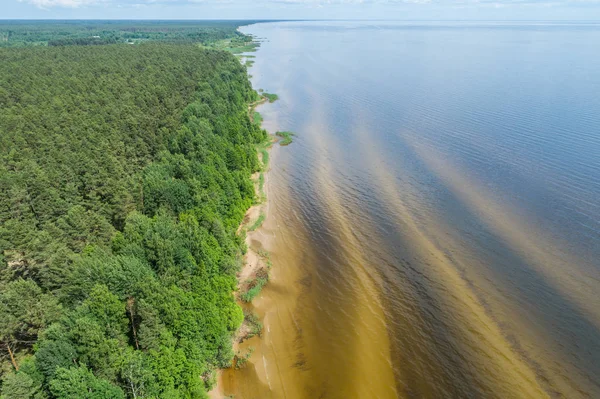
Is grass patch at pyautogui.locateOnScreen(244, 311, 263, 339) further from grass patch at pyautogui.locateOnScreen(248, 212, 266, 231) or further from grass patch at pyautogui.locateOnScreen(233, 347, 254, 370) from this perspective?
grass patch at pyautogui.locateOnScreen(248, 212, 266, 231)

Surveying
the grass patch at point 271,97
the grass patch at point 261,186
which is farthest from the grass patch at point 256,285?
the grass patch at point 271,97

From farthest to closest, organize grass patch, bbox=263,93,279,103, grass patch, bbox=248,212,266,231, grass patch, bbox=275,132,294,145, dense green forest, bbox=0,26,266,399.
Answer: grass patch, bbox=263,93,279,103
grass patch, bbox=275,132,294,145
grass patch, bbox=248,212,266,231
dense green forest, bbox=0,26,266,399

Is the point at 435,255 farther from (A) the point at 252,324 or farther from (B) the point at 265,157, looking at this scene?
(B) the point at 265,157

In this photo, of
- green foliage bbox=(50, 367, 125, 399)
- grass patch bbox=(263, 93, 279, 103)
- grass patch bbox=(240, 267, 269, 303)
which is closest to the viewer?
green foliage bbox=(50, 367, 125, 399)

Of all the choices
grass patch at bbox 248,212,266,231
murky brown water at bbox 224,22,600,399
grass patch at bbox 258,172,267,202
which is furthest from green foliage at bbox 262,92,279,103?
grass patch at bbox 248,212,266,231

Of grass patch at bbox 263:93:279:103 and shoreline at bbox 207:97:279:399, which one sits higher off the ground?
grass patch at bbox 263:93:279:103

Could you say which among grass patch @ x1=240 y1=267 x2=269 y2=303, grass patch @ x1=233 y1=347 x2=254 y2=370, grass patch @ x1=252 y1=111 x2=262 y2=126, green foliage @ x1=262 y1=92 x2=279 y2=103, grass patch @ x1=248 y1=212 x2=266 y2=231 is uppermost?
green foliage @ x1=262 y1=92 x2=279 y2=103

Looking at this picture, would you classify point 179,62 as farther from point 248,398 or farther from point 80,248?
point 248,398
